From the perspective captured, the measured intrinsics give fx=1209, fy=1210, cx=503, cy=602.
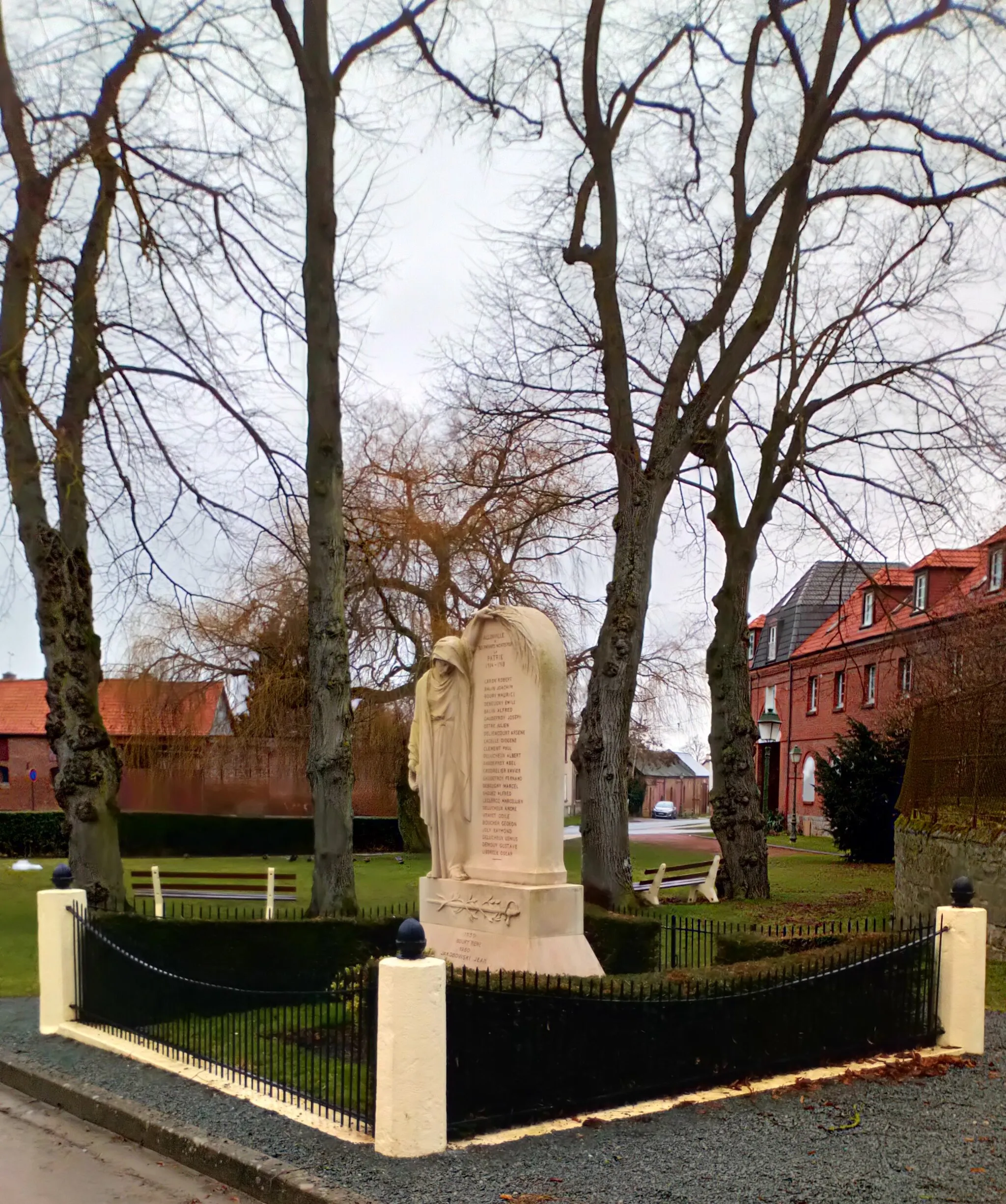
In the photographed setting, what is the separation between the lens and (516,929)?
965 cm

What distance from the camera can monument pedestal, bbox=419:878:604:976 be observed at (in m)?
9.53

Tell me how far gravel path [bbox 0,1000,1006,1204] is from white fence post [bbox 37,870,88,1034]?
2079mm

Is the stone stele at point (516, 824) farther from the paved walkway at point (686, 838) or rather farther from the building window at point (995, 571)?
the building window at point (995, 571)

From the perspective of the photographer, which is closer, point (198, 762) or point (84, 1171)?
point (84, 1171)


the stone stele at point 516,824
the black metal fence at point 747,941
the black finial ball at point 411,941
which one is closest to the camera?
the black finial ball at point 411,941

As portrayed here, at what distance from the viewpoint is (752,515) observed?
68.4 ft

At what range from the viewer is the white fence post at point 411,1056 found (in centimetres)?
629

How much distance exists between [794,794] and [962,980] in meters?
41.6

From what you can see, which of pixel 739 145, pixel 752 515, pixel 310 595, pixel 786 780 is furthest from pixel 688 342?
pixel 786 780

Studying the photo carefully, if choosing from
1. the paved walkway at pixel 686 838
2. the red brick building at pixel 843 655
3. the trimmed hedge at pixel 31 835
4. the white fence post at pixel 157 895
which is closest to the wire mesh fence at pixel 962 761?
the red brick building at pixel 843 655

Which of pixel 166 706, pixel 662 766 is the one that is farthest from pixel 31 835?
pixel 662 766

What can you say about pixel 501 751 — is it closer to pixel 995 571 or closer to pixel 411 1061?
pixel 411 1061

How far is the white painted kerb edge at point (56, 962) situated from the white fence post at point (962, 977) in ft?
22.2

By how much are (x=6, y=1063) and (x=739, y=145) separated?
51.1 ft
